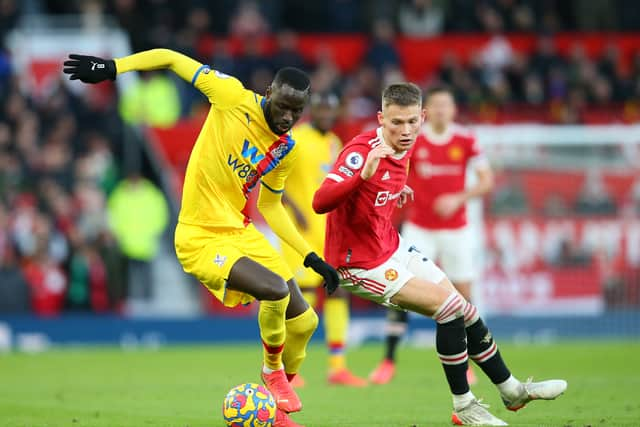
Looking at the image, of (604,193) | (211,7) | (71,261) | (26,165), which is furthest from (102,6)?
(604,193)

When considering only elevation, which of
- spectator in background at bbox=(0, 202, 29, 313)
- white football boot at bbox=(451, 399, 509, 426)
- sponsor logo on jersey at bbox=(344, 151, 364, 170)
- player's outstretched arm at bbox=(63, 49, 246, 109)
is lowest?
spectator in background at bbox=(0, 202, 29, 313)

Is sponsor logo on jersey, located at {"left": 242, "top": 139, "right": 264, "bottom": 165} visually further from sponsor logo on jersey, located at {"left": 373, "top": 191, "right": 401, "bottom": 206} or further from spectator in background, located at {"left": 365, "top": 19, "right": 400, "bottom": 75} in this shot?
spectator in background, located at {"left": 365, "top": 19, "right": 400, "bottom": 75}

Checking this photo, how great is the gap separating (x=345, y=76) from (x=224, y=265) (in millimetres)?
15026

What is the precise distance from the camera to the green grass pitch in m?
8.34

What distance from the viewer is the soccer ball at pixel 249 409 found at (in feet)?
24.4

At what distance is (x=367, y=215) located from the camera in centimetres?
792

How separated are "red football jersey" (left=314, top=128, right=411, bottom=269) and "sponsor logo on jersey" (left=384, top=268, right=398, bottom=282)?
→ 0.32 feet

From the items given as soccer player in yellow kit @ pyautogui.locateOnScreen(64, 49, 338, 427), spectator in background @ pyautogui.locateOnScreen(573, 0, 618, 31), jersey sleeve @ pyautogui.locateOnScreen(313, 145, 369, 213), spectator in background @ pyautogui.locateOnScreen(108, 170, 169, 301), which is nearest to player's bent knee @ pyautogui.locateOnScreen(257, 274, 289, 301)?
soccer player in yellow kit @ pyautogui.locateOnScreen(64, 49, 338, 427)

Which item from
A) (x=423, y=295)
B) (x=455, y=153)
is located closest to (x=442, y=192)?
(x=455, y=153)

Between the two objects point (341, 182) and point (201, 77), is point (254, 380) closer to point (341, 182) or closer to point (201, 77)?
point (201, 77)

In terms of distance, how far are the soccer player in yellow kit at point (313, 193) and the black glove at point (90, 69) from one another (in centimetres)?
424

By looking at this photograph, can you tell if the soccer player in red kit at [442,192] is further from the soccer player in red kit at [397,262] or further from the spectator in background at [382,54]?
the spectator in background at [382,54]

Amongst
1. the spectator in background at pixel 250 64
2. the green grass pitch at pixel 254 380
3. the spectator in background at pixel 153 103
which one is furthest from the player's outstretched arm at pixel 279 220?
the spectator in background at pixel 250 64

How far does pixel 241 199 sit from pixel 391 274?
1.22 m
